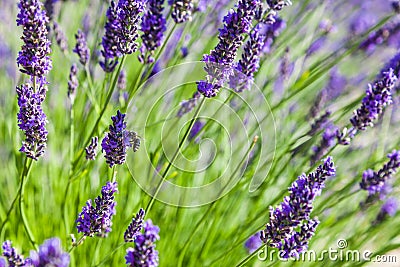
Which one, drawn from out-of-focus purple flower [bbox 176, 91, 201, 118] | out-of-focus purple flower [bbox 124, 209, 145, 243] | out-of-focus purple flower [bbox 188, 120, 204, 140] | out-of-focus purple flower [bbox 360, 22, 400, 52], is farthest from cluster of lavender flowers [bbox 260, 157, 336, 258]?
out-of-focus purple flower [bbox 360, 22, 400, 52]

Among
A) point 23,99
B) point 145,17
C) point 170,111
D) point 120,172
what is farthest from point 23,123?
point 120,172

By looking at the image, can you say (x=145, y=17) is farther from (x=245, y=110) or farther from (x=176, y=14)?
(x=245, y=110)

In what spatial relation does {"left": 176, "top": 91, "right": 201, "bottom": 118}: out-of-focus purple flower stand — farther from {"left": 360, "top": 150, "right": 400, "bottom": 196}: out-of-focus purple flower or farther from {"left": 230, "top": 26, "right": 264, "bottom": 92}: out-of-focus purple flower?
{"left": 360, "top": 150, "right": 400, "bottom": 196}: out-of-focus purple flower

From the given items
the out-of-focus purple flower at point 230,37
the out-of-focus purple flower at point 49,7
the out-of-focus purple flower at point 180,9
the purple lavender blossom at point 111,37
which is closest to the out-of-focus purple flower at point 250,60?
the out-of-focus purple flower at point 230,37

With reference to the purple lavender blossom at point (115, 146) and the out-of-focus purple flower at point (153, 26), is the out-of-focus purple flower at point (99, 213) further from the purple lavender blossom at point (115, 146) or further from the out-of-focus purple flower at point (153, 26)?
the out-of-focus purple flower at point (153, 26)

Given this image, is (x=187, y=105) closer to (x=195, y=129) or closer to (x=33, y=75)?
Answer: (x=195, y=129)
